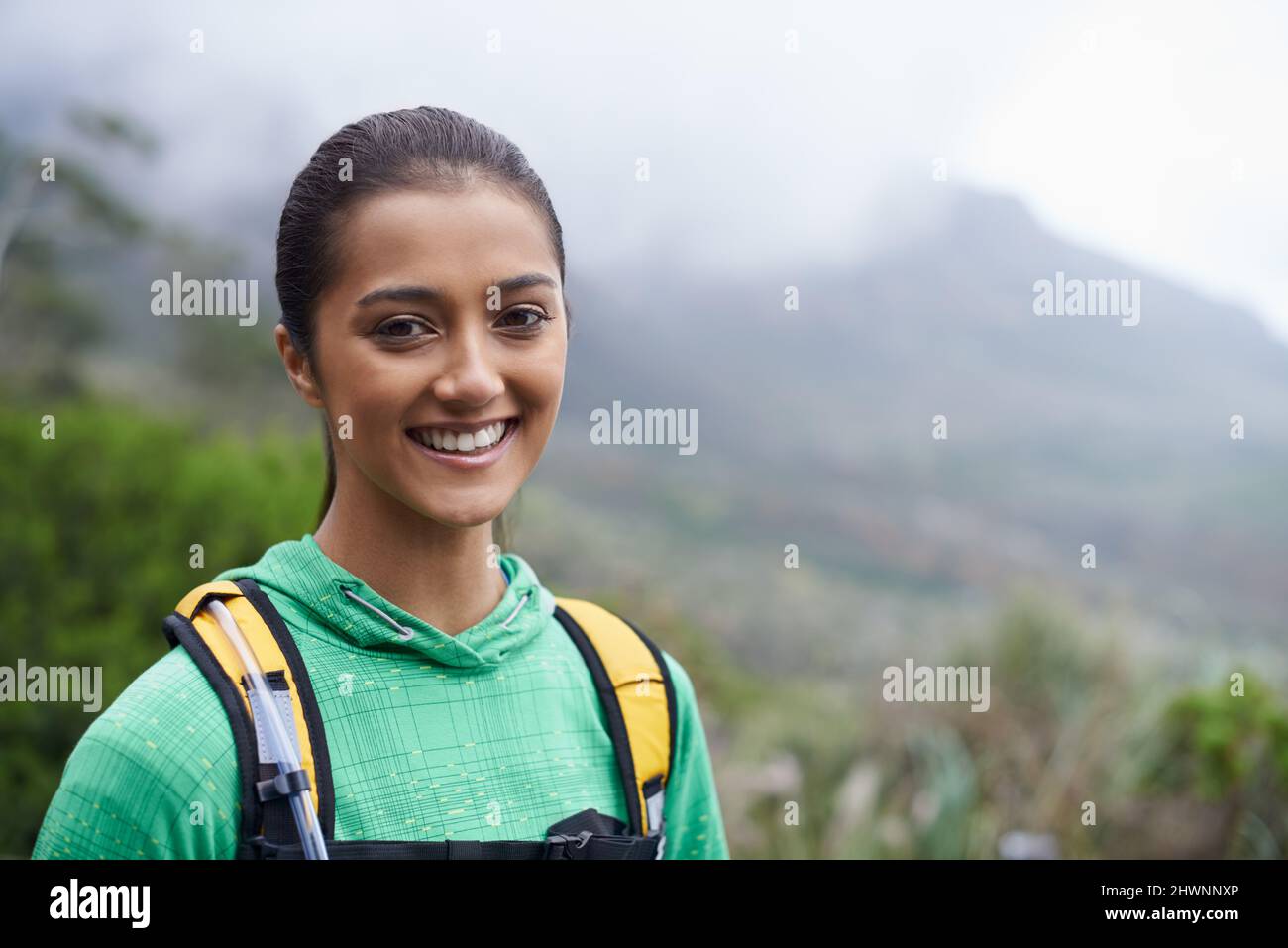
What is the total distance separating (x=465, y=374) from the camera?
1415 millimetres

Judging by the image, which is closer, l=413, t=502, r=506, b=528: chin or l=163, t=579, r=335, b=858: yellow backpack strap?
l=163, t=579, r=335, b=858: yellow backpack strap

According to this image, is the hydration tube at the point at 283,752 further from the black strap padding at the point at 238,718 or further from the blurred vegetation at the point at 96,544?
the blurred vegetation at the point at 96,544

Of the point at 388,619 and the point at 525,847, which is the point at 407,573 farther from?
the point at 525,847

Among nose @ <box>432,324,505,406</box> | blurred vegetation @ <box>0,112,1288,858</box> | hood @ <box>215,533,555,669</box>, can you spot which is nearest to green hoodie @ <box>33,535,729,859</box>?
hood @ <box>215,533,555,669</box>

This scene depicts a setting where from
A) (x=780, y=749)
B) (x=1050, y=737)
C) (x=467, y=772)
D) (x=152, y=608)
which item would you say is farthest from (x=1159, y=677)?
(x=467, y=772)

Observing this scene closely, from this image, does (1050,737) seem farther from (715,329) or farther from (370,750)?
(715,329)

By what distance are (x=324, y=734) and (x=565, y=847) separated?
332 mm

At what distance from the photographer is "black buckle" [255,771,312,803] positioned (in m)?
1.24

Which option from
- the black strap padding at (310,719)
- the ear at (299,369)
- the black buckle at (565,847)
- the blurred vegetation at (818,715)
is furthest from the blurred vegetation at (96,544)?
the black buckle at (565,847)

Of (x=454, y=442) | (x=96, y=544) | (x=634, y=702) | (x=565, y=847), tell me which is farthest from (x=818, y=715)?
(x=454, y=442)

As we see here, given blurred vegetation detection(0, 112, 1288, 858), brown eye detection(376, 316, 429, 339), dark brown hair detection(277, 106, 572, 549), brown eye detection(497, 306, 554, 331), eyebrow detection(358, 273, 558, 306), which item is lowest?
blurred vegetation detection(0, 112, 1288, 858)

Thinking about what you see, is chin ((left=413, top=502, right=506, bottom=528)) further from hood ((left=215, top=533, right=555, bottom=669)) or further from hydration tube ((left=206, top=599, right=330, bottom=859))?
hydration tube ((left=206, top=599, right=330, bottom=859))

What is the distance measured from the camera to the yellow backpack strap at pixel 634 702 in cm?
154

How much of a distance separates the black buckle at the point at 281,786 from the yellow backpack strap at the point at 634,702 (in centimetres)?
46
